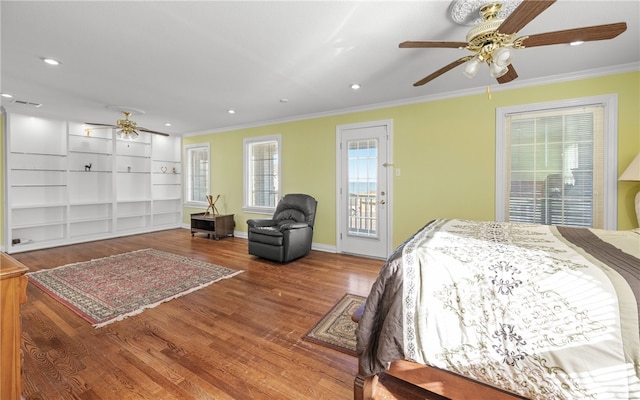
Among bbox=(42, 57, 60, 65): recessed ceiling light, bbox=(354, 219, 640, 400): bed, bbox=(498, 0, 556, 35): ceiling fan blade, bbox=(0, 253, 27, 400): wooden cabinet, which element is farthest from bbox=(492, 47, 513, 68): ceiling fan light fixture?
bbox=(42, 57, 60, 65): recessed ceiling light

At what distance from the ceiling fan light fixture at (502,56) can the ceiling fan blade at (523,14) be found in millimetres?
115

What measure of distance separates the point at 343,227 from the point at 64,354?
359 cm

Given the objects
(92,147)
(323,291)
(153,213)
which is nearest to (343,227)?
(323,291)

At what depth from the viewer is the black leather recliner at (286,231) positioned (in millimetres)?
3947

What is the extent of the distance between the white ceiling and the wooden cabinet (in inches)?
73.5

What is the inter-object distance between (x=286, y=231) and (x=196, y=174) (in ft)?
13.8

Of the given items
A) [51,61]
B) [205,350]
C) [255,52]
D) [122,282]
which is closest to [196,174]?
[122,282]

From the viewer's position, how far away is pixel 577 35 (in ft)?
5.16

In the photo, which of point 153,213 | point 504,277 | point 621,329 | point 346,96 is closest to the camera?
point 621,329

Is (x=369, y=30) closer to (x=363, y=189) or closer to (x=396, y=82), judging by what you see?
(x=396, y=82)

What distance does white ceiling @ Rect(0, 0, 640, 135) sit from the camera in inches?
75.4

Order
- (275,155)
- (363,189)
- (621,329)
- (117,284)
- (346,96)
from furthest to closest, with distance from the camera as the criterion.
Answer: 1. (275,155)
2. (363,189)
3. (346,96)
4. (117,284)
5. (621,329)

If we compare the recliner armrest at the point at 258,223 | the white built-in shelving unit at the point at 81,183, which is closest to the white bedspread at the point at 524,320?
the recliner armrest at the point at 258,223

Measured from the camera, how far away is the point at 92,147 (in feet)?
18.2
